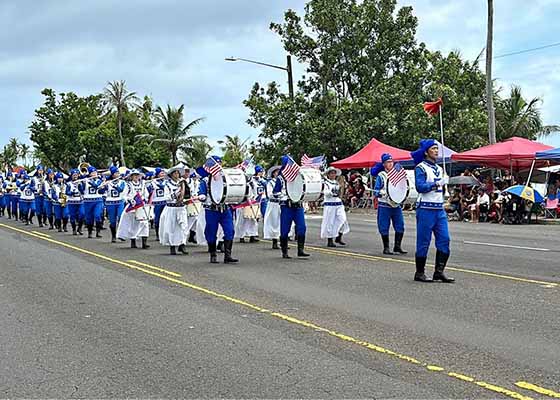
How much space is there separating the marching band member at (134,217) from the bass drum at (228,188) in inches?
154

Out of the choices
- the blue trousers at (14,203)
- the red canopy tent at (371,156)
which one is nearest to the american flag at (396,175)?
the red canopy tent at (371,156)

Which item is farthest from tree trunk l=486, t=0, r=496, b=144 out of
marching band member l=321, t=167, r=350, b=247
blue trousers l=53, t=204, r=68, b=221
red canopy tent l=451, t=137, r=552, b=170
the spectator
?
blue trousers l=53, t=204, r=68, b=221

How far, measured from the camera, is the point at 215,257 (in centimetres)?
1451

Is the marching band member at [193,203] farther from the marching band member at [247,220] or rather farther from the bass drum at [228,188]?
the bass drum at [228,188]

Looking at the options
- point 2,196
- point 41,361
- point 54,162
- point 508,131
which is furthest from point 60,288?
point 54,162

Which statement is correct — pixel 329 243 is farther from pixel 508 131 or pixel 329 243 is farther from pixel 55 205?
pixel 508 131

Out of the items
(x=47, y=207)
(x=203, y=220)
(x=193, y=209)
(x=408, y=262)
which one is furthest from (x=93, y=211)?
(x=408, y=262)

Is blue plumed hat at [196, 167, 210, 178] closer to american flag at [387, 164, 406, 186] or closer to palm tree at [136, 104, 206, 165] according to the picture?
american flag at [387, 164, 406, 186]

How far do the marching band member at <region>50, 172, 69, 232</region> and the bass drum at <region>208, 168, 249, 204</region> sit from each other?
37.7 feet

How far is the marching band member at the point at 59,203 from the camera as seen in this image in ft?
80.4

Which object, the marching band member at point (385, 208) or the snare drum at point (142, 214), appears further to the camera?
the snare drum at point (142, 214)

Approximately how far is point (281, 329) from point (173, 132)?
54931 mm

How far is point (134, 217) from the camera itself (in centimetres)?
1773

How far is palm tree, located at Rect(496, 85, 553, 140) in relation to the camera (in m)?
48.9
